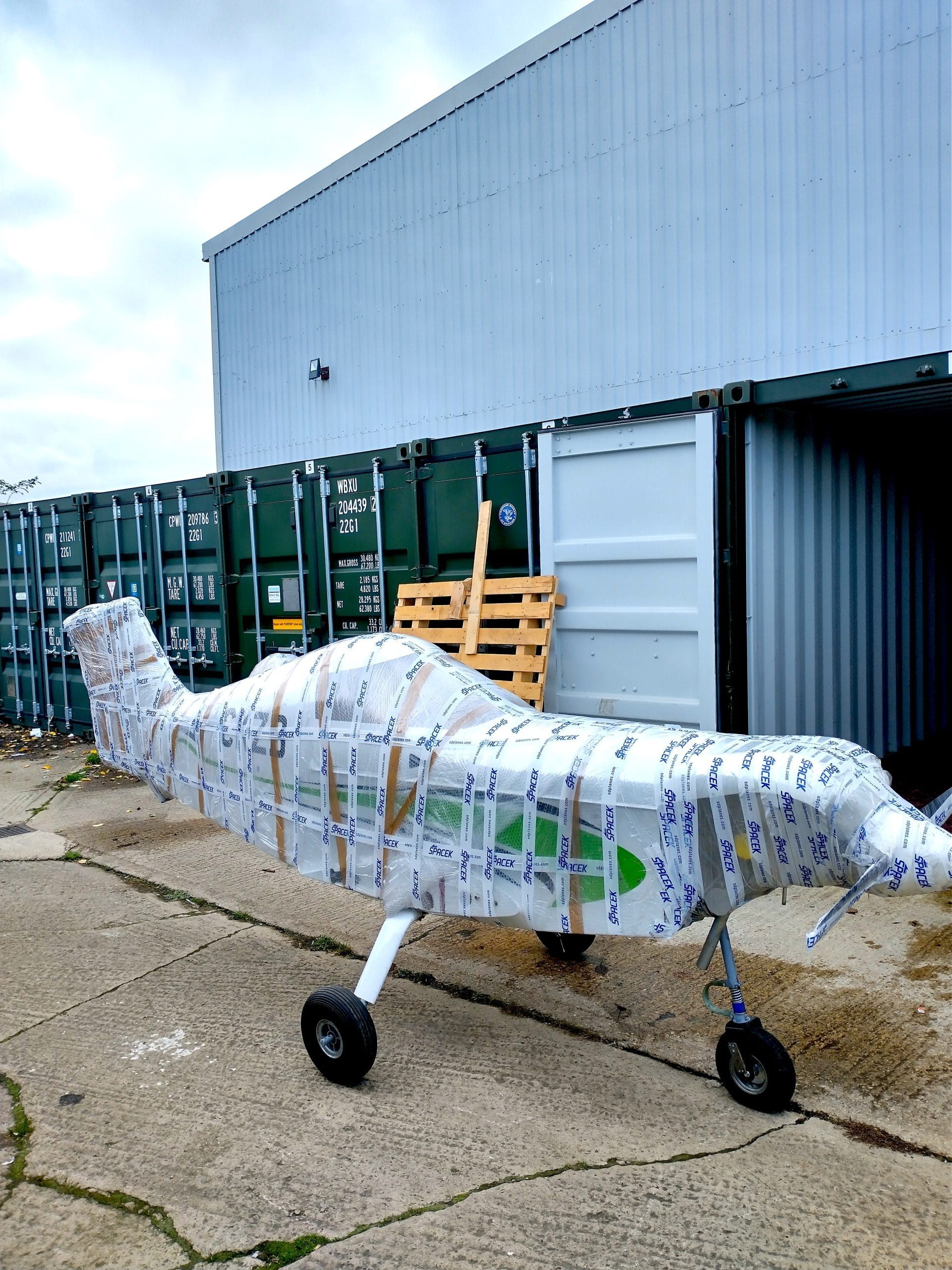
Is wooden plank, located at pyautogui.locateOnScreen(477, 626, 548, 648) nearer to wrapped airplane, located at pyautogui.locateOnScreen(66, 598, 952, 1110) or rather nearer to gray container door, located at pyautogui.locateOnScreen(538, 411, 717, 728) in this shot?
gray container door, located at pyautogui.locateOnScreen(538, 411, 717, 728)

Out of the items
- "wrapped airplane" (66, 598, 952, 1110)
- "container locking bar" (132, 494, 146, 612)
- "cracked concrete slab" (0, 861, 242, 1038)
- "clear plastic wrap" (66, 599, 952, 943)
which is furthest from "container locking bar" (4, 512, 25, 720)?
"wrapped airplane" (66, 598, 952, 1110)

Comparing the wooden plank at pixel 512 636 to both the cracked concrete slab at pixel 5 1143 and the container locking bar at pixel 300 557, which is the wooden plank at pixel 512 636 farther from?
the cracked concrete slab at pixel 5 1143

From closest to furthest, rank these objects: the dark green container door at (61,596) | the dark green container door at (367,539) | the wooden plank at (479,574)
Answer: the wooden plank at (479,574) → the dark green container door at (367,539) → the dark green container door at (61,596)

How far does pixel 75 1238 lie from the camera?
2.64 metres

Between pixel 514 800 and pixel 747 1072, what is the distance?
3.71 ft

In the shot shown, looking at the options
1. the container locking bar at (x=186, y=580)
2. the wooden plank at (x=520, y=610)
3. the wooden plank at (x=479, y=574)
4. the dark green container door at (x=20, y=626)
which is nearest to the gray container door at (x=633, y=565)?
the wooden plank at (x=520, y=610)

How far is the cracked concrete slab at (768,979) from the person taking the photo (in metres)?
3.30

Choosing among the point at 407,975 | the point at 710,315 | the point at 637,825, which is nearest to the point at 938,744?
the point at 710,315

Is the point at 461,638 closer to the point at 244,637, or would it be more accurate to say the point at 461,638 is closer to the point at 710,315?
the point at 244,637

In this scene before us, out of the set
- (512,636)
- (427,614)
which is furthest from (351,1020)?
(427,614)

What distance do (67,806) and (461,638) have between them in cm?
351

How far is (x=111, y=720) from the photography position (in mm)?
5074

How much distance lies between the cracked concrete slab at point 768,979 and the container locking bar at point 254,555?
2.70 meters

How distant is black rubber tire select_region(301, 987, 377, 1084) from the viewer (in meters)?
3.30
